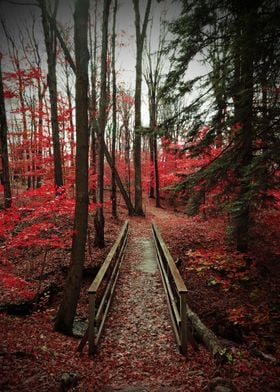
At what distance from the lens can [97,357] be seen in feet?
17.0

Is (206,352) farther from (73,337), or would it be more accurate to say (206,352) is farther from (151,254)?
(151,254)

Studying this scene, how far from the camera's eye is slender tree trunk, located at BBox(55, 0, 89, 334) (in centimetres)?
571

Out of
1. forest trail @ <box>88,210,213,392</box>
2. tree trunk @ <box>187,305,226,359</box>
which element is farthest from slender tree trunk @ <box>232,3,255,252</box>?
forest trail @ <box>88,210,213,392</box>

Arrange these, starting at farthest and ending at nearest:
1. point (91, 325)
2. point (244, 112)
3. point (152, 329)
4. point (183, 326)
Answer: point (244, 112), point (152, 329), point (91, 325), point (183, 326)

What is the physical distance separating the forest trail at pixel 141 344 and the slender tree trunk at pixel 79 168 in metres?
1.06

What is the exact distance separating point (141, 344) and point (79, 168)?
3.90 meters

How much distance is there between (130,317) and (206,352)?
84.4 inches

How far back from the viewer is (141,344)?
223 inches

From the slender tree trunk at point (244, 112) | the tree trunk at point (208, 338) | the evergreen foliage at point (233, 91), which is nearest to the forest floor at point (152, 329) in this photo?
the tree trunk at point (208, 338)

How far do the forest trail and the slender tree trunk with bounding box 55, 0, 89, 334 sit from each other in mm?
1056

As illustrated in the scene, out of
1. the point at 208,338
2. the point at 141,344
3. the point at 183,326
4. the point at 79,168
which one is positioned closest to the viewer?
the point at 183,326

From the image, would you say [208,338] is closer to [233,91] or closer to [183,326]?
[183,326]

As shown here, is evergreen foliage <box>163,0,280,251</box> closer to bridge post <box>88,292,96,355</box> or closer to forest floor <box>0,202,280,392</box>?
forest floor <box>0,202,280,392</box>

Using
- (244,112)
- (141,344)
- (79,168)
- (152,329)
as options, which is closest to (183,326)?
A: (141,344)
